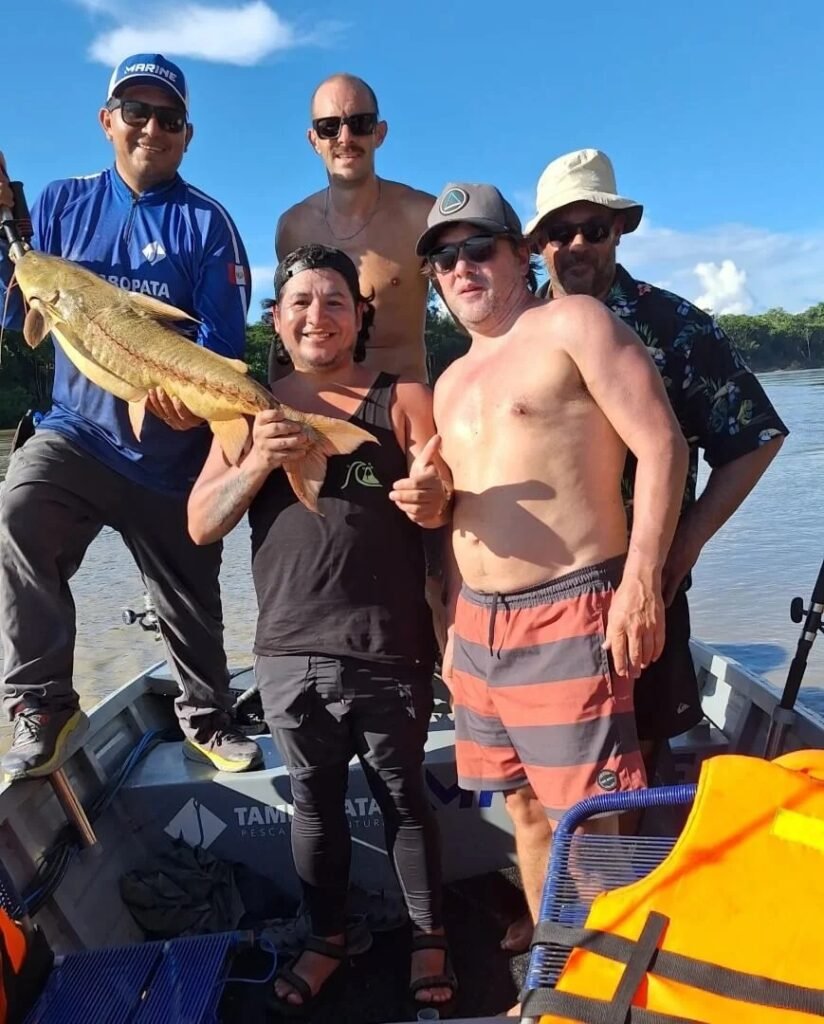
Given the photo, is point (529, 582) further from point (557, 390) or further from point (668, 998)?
point (668, 998)

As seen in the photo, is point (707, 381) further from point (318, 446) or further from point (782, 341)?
point (782, 341)

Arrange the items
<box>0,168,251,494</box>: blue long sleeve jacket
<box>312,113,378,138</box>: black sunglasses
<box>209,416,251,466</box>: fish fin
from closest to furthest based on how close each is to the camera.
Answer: <box>209,416,251,466</box>: fish fin < <box>0,168,251,494</box>: blue long sleeve jacket < <box>312,113,378,138</box>: black sunglasses

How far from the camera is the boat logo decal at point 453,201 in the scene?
2662 mm

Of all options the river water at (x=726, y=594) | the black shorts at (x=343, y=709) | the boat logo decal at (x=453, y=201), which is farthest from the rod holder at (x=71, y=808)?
the river water at (x=726, y=594)

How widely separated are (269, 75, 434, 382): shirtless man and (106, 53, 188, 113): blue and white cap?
787 mm

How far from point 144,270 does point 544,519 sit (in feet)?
6.87

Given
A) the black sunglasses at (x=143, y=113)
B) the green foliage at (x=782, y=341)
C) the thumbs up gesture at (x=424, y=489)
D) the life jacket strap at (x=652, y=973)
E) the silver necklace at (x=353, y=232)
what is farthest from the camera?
the green foliage at (x=782, y=341)

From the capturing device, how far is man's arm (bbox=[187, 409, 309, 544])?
8.63ft

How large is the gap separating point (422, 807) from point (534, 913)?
50 centimetres

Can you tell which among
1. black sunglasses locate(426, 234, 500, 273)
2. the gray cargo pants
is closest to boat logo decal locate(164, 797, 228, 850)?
the gray cargo pants

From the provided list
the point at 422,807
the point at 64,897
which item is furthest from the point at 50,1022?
the point at 422,807

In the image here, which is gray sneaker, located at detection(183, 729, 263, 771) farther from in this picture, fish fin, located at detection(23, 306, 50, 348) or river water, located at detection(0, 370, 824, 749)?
river water, located at detection(0, 370, 824, 749)

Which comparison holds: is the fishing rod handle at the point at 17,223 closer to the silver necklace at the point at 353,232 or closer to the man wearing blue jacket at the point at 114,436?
the man wearing blue jacket at the point at 114,436

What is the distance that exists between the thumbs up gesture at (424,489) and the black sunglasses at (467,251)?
0.55 metres
